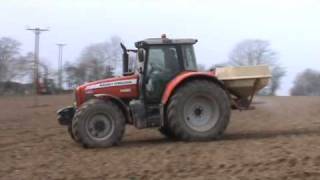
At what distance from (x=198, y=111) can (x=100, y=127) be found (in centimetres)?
234

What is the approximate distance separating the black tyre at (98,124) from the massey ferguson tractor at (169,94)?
22 millimetres

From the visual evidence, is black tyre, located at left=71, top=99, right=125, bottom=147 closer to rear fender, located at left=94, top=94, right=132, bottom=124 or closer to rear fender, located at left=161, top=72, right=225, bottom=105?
rear fender, located at left=94, top=94, right=132, bottom=124

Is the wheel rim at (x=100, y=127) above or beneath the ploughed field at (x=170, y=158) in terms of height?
above

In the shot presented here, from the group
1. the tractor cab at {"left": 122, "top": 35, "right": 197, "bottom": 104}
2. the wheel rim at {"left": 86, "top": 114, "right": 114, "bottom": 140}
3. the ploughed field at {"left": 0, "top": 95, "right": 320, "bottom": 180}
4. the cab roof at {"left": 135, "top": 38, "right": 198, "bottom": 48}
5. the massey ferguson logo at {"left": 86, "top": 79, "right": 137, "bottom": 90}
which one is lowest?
the ploughed field at {"left": 0, "top": 95, "right": 320, "bottom": 180}

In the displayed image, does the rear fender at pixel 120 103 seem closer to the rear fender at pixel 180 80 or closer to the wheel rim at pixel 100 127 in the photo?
the wheel rim at pixel 100 127

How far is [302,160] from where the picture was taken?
10.9m

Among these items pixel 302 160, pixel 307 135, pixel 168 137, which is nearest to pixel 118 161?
pixel 302 160

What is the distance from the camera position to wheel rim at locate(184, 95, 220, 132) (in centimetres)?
1505

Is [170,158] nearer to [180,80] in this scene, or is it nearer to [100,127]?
[100,127]

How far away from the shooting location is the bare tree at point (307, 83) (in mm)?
66875

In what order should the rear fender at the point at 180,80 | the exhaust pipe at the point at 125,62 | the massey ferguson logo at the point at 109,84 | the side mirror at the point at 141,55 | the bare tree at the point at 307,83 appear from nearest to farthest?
the rear fender at the point at 180,80
the massey ferguson logo at the point at 109,84
the side mirror at the point at 141,55
the exhaust pipe at the point at 125,62
the bare tree at the point at 307,83

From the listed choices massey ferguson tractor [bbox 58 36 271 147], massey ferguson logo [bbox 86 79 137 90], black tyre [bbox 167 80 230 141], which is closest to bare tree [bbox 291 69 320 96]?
massey ferguson tractor [bbox 58 36 271 147]

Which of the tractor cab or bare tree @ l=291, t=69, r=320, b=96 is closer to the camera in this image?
the tractor cab

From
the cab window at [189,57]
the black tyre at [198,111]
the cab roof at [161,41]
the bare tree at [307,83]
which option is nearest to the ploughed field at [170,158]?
the black tyre at [198,111]
